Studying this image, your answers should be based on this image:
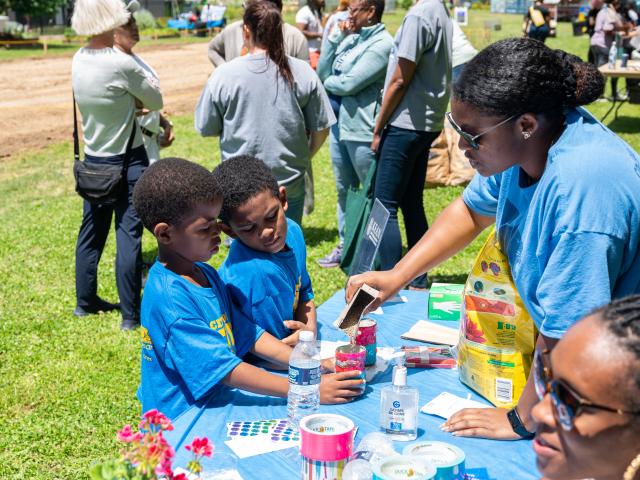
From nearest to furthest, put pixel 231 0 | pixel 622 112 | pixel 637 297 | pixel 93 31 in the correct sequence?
pixel 637 297
pixel 93 31
pixel 622 112
pixel 231 0

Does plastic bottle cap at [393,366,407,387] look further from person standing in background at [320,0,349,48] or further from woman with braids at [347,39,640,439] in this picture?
person standing in background at [320,0,349,48]

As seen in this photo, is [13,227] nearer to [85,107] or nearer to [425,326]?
[85,107]

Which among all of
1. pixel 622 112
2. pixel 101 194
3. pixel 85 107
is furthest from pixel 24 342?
pixel 622 112

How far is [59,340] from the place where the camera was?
16.5 feet

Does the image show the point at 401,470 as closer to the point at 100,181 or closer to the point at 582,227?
the point at 582,227

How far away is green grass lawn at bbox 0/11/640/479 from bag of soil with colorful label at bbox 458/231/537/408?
6.36 ft

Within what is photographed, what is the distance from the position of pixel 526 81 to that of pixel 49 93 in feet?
54.1

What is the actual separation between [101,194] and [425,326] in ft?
8.11

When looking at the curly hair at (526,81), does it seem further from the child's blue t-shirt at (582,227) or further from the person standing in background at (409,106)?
the person standing in background at (409,106)

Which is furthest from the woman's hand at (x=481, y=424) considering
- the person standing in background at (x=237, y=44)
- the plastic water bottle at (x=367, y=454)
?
the person standing in background at (x=237, y=44)

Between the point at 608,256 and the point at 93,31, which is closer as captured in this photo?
the point at 608,256

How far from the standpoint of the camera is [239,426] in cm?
251

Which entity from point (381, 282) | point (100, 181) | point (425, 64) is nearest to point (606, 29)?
point (425, 64)

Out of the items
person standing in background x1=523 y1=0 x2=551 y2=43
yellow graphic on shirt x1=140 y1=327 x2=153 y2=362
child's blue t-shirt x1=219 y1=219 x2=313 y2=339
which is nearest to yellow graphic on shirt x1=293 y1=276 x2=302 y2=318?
child's blue t-shirt x1=219 y1=219 x2=313 y2=339
